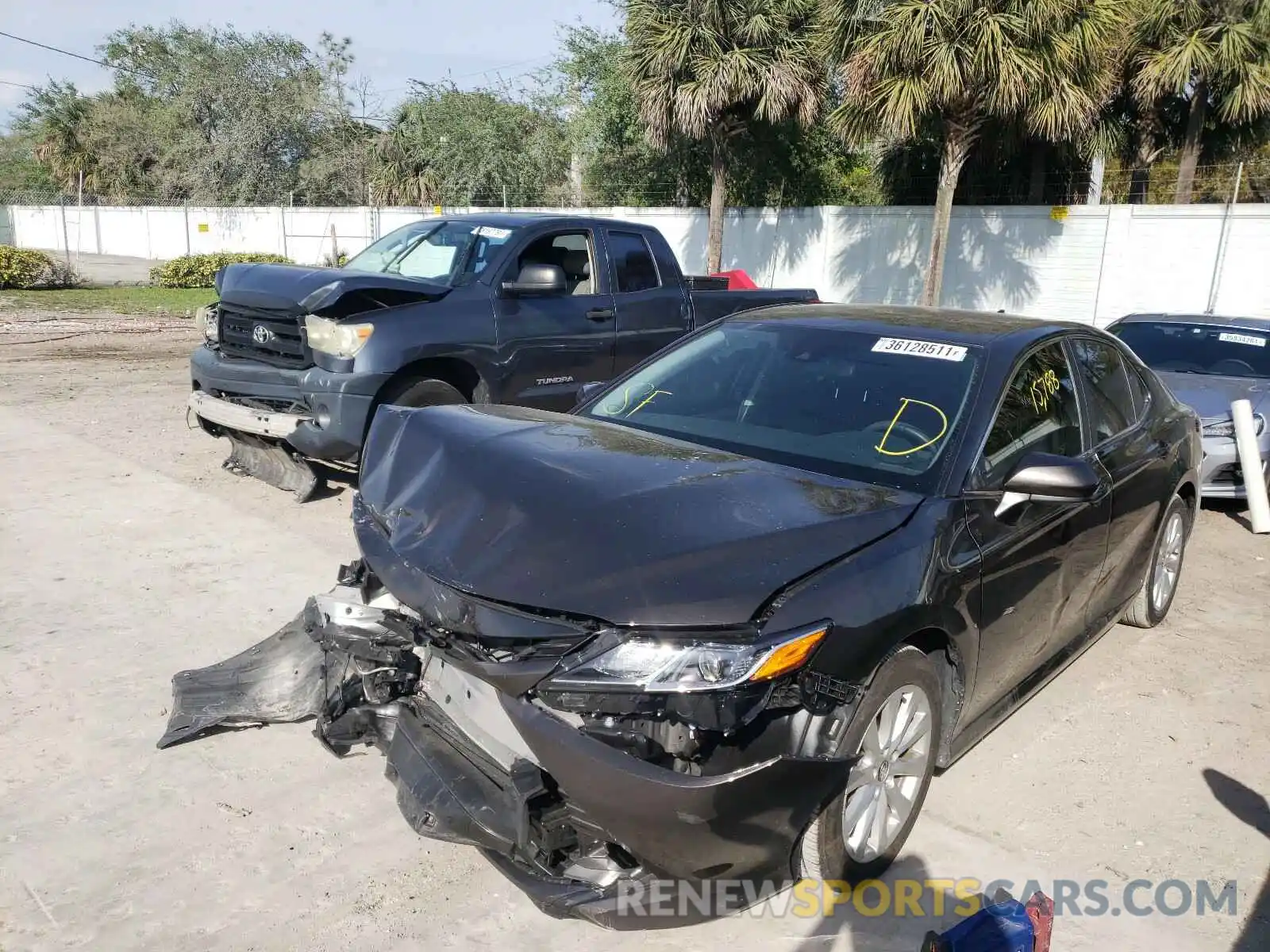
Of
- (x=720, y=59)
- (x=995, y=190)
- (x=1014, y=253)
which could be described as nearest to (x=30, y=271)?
(x=720, y=59)

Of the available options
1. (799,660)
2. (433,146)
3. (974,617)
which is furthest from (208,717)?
(433,146)

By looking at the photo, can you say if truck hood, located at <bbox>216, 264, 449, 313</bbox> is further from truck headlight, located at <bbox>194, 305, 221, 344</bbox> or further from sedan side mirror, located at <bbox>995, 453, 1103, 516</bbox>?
sedan side mirror, located at <bbox>995, 453, 1103, 516</bbox>

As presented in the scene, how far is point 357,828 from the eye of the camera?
10.8ft

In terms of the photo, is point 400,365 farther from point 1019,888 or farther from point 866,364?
point 1019,888

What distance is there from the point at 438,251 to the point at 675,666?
18.5 ft

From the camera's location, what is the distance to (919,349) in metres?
3.92

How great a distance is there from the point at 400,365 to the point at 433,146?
31.3m

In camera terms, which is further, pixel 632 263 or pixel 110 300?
pixel 110 300

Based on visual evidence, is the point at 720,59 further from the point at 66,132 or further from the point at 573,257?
the point at 66,132

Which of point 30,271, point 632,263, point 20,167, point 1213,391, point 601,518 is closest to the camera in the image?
point 601,518

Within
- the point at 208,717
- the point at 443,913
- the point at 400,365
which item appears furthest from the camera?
the point at 400,365

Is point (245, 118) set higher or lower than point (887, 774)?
higher

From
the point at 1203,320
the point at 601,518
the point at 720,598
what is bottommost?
the point at 720,598

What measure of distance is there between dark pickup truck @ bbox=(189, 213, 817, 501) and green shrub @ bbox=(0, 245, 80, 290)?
17.6m
